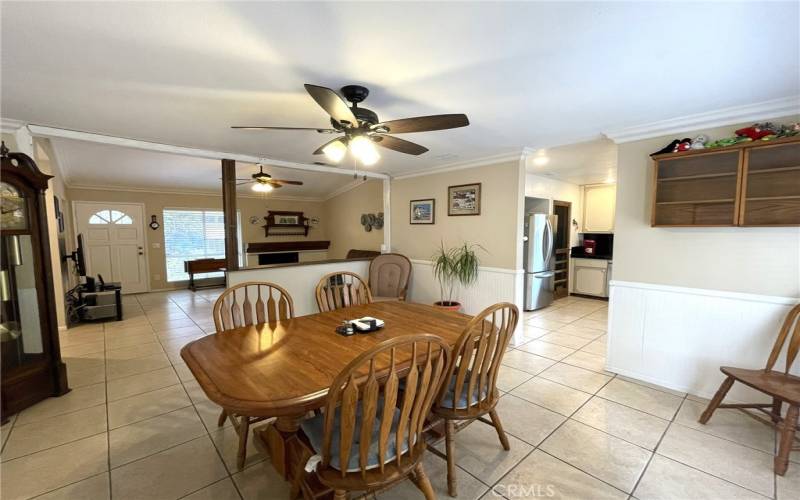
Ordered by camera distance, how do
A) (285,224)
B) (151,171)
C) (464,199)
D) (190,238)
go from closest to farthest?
1. (464,199)
2. (151,171)
3. (190,238)
4. (285,224)

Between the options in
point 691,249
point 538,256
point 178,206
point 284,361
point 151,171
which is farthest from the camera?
point 178,206

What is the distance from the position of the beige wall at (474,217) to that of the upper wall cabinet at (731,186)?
1330mm

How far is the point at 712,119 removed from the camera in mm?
2422

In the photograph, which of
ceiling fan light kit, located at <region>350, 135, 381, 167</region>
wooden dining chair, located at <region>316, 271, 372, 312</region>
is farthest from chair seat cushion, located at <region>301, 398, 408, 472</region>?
ceiling fan light kit, located at <region>350, 135, 381, 167</region>

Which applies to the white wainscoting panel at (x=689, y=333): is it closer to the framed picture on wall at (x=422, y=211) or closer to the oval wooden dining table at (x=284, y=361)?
the oval wooden dining table at (x=284, y=361)

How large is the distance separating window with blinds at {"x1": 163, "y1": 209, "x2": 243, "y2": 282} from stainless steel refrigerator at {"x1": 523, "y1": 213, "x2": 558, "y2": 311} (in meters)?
5.99

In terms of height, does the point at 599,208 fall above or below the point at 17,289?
above

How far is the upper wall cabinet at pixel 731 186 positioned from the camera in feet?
7.09

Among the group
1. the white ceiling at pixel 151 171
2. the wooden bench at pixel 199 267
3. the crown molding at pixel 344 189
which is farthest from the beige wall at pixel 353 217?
the wooden bench at pixel 199 267

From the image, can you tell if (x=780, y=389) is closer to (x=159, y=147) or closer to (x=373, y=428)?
(x=373, y=428)

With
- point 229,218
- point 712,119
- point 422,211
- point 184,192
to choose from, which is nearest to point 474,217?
point 422,211

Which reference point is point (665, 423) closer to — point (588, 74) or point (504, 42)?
point (588, 74)

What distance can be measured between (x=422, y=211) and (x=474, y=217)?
0.88m

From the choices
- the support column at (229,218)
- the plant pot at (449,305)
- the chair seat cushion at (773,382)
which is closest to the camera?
the chair seat cushion at (773,382)
